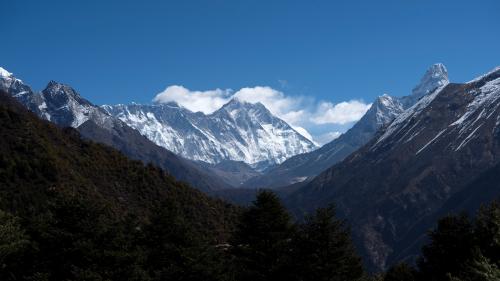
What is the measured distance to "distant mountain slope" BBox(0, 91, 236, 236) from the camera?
71950mm

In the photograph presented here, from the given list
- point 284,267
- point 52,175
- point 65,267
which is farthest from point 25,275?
point 52,175

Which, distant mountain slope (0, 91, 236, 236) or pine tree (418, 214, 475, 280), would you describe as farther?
distant mountain slope (0, 91, 236, 236)

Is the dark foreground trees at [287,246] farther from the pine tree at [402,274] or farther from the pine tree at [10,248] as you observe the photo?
the pine tree at [10,248]

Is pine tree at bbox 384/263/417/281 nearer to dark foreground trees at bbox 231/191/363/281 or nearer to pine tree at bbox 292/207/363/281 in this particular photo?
dark foreground trees at bbox 231/191/363/281

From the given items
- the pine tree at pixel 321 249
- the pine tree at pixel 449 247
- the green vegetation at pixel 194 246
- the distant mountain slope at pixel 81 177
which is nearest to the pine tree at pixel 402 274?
the green vegetation at pixel 194 246

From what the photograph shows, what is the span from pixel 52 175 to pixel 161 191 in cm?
1863

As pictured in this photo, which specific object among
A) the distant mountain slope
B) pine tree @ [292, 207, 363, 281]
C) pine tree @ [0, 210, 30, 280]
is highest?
the distant mountain slope

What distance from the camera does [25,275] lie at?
41.6m

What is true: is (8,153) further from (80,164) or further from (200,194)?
(200,194)

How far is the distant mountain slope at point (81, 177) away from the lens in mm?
71950

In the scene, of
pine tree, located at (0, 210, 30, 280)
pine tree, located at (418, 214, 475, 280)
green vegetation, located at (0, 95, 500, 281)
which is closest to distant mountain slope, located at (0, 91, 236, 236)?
green vegetation, located at (0, 95, 500, 281)

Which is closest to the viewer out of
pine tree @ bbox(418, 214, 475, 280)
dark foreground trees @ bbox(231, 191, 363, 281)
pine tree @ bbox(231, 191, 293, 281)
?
dark foreground trees @ bbox(231, 191, 363, 281)

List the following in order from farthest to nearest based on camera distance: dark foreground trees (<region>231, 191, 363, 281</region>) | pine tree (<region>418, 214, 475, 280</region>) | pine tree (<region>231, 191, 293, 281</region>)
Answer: pine tree (<region>418, 214, 475, 280</region>) < pine tree (<region>231, 191, 293, 281</region>) < dark foreground trees (<region>231, 191, 363, 281</region>)

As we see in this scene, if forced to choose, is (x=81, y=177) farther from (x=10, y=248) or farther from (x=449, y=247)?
(x=449, y=247)
